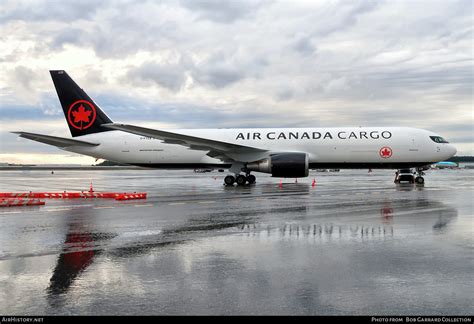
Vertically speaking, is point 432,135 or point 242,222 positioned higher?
point 432,135

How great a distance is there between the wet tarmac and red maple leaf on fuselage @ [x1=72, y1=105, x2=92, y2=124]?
68.5 ft

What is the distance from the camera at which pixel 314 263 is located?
6.27 metres

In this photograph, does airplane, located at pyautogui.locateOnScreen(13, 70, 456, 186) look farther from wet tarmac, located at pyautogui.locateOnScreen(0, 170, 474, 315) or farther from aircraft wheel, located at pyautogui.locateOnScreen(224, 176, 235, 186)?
wet tarmac, located at pyautogui.locateOnScreen(0, 170, 474, 315)

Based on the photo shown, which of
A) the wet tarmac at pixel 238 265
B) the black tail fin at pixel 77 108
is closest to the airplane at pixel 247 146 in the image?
the black tail fin at pixel 77 108

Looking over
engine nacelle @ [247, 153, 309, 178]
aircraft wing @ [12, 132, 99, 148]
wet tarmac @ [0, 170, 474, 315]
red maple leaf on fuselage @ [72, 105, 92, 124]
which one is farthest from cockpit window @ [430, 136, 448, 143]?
red maple leaf on fuselage @ [72, 105, 92, 124]

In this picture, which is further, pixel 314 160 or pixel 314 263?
pixel 314 160

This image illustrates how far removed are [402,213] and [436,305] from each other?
7.99m

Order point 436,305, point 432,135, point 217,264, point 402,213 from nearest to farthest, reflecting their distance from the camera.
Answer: point 436,305, point 217,264, point 402,213, point 432,135

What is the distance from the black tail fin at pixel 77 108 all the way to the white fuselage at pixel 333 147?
3767 mm

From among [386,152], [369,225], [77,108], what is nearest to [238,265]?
[369,225]

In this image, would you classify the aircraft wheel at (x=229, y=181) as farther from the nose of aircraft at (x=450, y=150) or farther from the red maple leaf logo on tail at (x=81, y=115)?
the nose of aircraft at (x=450, y=150)

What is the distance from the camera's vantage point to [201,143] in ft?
87.2

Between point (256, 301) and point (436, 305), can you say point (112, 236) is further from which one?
point (436, 305)

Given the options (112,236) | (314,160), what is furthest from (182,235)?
(314,160)
